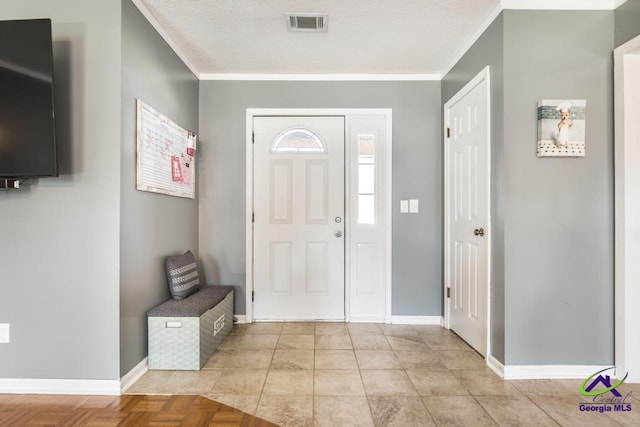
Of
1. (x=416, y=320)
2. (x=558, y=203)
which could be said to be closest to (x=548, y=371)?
(x=558, y=203)

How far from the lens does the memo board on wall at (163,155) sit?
6.84 feet

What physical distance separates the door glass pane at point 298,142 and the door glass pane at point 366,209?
62 cm

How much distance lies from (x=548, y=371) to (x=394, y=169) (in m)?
1.94

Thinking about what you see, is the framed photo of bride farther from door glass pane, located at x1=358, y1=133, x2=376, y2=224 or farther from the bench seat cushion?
the bench seat cushion

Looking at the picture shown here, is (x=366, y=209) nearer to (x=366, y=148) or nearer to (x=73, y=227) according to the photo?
(x=366, y=148)

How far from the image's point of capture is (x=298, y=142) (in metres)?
3.18

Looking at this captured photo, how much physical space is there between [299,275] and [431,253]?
1.30 metres

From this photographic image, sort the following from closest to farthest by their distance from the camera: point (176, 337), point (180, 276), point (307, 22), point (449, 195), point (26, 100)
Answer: point (26, 100)
point (176, 337)
point (307, 22)
point (180, 276)
point (449, 195)

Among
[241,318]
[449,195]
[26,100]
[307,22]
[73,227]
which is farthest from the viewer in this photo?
[241,318]

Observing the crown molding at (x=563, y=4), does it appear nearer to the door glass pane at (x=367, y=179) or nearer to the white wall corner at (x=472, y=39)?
the white wall corner at (x=472, y=39)

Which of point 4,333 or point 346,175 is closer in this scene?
point 4,333

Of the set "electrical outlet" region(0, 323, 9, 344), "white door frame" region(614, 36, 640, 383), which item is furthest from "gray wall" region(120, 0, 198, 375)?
"white door frame" region(614, 36, 640, 383)

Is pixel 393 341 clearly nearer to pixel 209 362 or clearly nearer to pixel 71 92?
pixel 209 362

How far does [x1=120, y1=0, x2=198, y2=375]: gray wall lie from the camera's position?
1.93 metres
